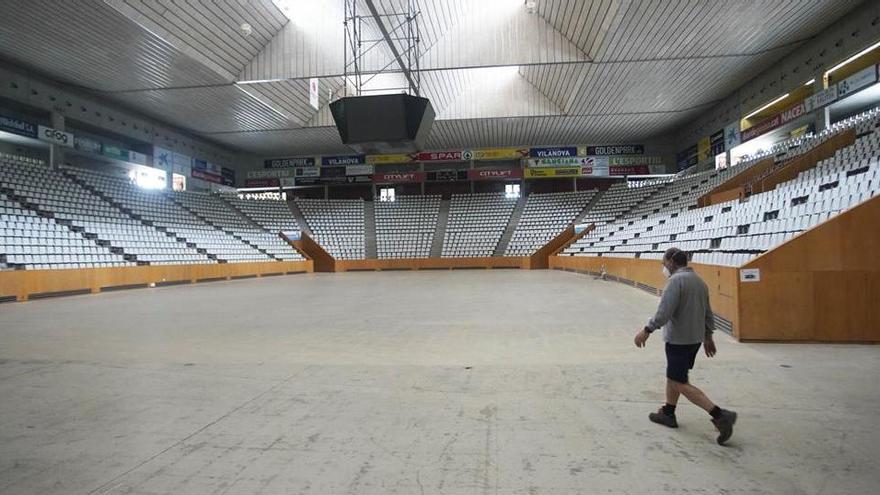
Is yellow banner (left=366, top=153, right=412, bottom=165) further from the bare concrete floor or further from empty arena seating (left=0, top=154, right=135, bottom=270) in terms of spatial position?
the bare concrete floor

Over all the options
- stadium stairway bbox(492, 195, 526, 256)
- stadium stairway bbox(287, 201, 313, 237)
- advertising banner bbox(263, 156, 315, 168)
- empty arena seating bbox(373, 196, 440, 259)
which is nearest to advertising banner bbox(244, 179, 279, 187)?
advertising banner bbox(263, 156, 315, 168)

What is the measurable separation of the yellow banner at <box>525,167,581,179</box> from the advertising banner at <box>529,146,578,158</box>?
2.92ft

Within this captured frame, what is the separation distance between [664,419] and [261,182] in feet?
112

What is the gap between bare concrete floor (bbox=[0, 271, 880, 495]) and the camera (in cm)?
239

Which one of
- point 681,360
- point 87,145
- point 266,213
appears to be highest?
point 87,145

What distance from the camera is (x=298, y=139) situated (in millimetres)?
28641

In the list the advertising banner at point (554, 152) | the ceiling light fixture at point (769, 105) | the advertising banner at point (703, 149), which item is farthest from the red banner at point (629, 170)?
the ceiling light fixture at point (769, 105)

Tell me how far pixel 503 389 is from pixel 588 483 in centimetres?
160

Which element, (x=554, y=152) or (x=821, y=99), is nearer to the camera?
(x=821, y=99)

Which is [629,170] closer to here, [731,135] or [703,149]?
[703,149]

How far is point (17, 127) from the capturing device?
18.7 m

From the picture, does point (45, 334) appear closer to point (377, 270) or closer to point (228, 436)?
point (228, 436)

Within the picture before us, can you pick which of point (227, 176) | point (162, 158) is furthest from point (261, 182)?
point (162, 158)

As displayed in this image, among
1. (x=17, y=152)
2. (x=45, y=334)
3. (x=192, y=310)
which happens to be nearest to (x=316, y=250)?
(x=17, y=152)
